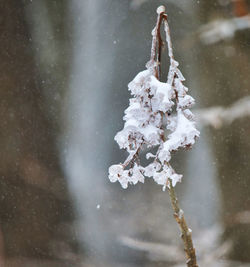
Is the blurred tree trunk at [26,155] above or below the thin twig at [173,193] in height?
above

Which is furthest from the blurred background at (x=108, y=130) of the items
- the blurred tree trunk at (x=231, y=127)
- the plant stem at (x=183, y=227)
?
the plant stem at (x=183, y=227)

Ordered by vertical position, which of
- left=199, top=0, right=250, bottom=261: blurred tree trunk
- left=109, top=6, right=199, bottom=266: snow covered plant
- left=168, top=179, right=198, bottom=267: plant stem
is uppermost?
left=199, top=0, right=250, bottom=261: blurred tree trunk

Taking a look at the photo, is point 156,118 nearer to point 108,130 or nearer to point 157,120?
point 157,120

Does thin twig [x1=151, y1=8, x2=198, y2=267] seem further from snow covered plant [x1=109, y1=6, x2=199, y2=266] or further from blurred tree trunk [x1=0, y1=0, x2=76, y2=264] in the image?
blurred tree trunk [x1=0, y1=0, x2=76, y2=264]

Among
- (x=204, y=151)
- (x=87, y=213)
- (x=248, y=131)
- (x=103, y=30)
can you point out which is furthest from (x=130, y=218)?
(x=103, y=30)

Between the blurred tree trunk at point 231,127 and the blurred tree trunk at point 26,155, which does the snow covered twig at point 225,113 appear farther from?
the blurred tree trunk at point 26,155

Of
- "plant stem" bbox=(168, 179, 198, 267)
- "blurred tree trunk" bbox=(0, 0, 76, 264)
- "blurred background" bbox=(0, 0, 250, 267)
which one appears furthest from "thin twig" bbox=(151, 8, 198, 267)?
"blurred tree trunk" bbox=(0, 0, 76, 264)

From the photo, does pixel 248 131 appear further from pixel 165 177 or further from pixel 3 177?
pixel 3 177
